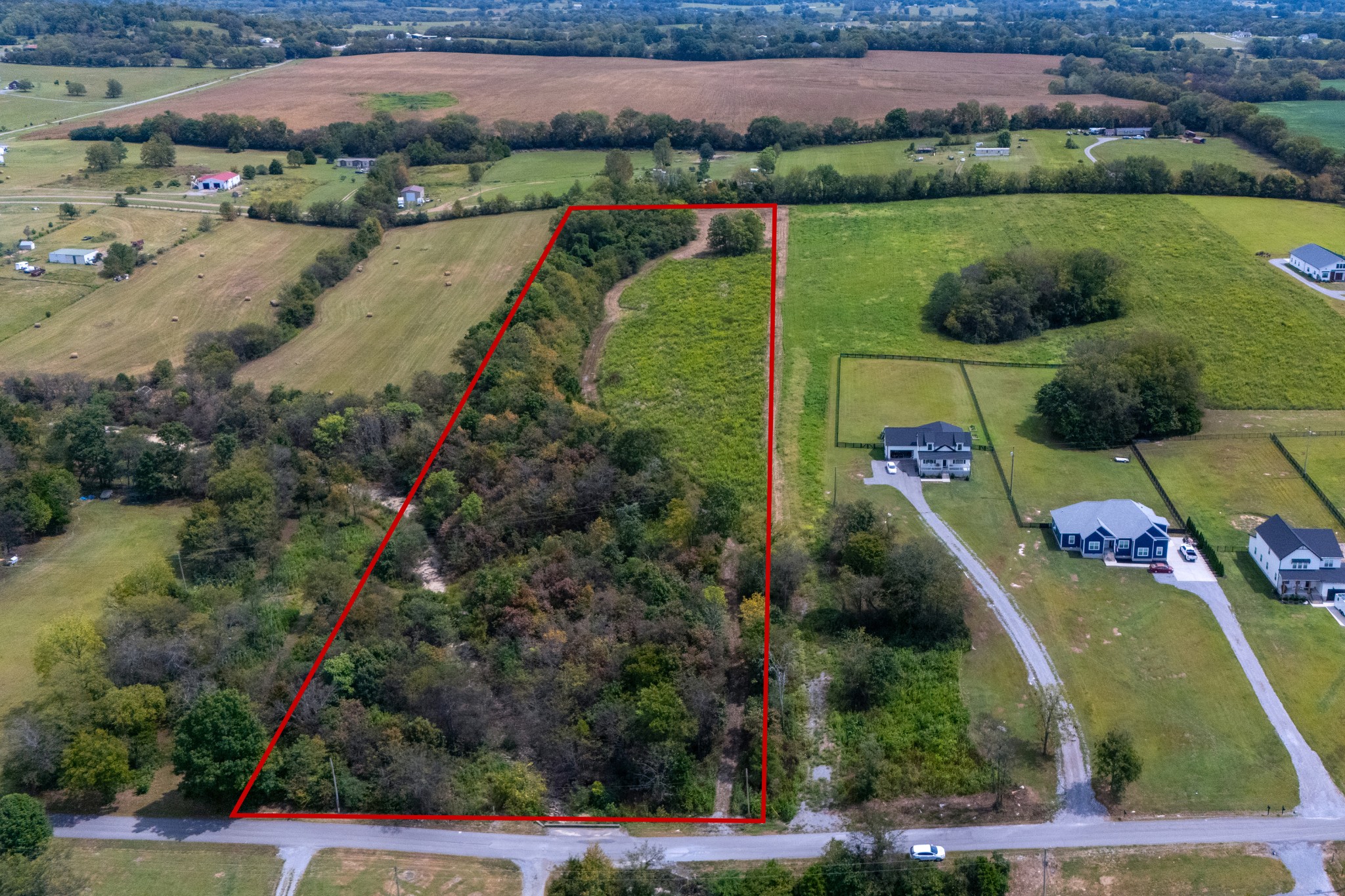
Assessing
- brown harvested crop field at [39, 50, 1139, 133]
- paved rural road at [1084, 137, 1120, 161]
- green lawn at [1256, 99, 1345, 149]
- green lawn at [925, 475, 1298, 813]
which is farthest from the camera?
brown harvested crop field at [39, 50, 1139, 133]

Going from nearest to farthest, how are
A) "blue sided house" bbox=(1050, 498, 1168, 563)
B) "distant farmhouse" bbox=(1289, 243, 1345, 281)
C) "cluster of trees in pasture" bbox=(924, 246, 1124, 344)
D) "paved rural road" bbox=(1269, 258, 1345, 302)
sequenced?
"blue sided house" bbox=(1050, 498, 1168, 563)
"cluster of trees in pasture" bbox=(924, 246, 1124, 344)
"paved rural road" bbox=(1269, 258, 1345, 302)
"distant farmhouse" bbox=(1289, 243, 1345, 281)

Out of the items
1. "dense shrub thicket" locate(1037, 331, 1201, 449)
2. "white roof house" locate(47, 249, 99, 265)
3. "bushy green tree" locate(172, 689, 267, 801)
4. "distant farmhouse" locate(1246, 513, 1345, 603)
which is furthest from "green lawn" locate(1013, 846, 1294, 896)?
"white roof house" locate(47, 249, 99, 265)

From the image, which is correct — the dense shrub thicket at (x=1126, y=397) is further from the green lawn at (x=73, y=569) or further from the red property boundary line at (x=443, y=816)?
the green lawn at (x=73, y=569)

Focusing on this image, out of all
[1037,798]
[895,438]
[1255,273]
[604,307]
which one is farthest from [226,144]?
[1037,798]

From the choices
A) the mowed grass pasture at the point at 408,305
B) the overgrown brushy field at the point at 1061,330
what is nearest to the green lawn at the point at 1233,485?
the overgrown brushy field at the point at 1061,330

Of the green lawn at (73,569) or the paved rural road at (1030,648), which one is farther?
the green lawn at (73,569)

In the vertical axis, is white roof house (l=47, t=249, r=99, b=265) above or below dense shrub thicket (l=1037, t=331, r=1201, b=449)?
above

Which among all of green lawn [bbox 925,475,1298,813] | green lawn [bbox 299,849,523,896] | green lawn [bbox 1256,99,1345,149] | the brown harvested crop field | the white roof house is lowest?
green lawn [bbox 299,849,523,896]

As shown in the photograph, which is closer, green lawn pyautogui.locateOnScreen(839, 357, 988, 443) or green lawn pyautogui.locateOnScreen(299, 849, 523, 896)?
green lawn pyautogui.locateOnScreen(299, 849, 523, 896)

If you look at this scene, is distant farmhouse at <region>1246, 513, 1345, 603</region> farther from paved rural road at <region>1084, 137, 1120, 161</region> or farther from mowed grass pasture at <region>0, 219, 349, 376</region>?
paved rural road at <region>1084, 137, 1120, 161</region>
